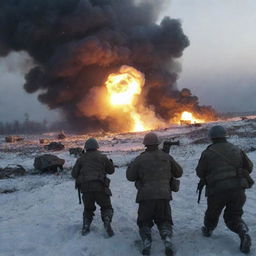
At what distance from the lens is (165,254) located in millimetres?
8086

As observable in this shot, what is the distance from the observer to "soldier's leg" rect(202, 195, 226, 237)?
27.4 feet

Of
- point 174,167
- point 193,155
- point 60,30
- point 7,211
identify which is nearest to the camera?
point 174,167

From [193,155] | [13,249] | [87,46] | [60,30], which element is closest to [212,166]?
[13,249]

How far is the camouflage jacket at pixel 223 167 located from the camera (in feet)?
26.8

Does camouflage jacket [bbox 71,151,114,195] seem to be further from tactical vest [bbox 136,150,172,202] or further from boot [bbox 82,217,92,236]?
tactical vest [bbox 136,150,172,202]

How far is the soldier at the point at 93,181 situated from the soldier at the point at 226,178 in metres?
2.21

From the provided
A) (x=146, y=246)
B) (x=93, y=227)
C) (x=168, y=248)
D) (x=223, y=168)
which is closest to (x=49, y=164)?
(x=93, y=227)

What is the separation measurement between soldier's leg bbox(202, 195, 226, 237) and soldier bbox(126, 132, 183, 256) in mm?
849

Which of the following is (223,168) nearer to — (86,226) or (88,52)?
(86,226)

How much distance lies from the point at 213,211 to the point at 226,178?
81 centimetres

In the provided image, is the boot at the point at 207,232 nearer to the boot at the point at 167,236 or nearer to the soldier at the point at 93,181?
the boot at the point at 167,236

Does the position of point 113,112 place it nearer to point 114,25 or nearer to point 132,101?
point 132,101

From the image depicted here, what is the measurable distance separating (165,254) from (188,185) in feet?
22.8

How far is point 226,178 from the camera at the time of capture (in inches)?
322
